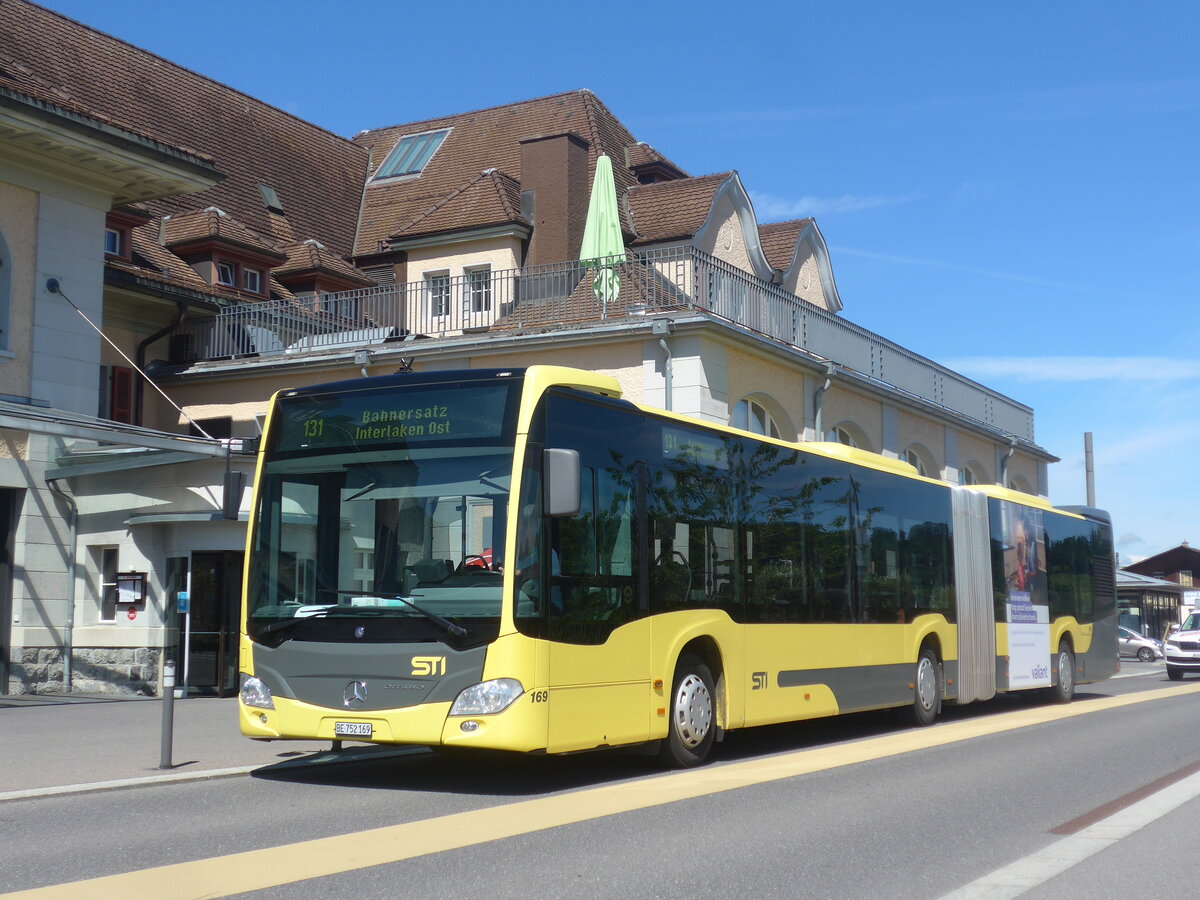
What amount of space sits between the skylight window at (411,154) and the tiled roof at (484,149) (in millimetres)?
334

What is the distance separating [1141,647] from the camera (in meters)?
52.9

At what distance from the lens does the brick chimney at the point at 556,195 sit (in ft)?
93.4

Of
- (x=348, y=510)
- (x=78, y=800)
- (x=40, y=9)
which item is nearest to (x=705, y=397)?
(x=348, y=510)

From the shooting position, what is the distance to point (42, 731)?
14570mm

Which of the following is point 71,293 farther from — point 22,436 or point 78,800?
point 78,800

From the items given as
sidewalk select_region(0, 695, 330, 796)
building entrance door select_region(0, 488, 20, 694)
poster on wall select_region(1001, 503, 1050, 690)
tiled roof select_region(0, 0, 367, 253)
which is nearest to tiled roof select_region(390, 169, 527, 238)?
tiled roof select_region(0, 0, 367, 253)

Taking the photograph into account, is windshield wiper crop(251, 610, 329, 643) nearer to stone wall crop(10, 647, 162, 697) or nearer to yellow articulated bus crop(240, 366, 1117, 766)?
yellow articulated bus crop(240, 366, 1117, 766)

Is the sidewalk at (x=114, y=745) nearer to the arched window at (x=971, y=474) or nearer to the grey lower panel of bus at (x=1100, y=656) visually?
the grey lower panel of bus at (x=1100, y=656)

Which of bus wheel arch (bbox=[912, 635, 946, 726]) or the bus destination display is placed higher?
the bus destination display

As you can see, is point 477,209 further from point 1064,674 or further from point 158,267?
point 1064,674

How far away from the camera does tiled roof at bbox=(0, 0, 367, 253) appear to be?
28.9 metres

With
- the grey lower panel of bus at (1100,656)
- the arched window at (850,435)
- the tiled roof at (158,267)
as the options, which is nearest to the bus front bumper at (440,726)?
the grey lower panel of bus at (1100,656)

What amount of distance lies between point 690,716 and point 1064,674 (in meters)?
12.8

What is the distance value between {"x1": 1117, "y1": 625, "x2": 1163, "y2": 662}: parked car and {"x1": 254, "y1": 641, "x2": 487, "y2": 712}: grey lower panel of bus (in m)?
46.7
